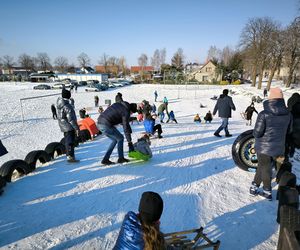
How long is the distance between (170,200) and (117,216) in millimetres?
999

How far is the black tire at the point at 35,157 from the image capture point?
5.38 m

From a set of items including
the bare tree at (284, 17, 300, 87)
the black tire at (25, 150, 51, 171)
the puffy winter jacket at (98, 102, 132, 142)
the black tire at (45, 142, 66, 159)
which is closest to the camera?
the puffy winter jacket at (98, 102, 132, 142)

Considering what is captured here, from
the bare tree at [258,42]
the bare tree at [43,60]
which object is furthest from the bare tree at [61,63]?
the bare tree at [258,42]

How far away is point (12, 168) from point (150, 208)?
391cm

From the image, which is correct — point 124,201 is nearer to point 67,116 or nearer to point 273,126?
point 67,116

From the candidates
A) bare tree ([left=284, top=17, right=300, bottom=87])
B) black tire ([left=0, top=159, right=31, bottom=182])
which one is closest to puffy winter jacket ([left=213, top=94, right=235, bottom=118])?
black tire ([left=0, top=159, right=31, bottom=182])

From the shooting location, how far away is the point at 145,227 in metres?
2.07

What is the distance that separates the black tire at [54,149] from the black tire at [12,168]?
129 centimetres

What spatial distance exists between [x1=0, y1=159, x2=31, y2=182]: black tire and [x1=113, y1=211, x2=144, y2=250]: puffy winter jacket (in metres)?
3.52

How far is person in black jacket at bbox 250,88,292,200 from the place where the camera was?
3.73m

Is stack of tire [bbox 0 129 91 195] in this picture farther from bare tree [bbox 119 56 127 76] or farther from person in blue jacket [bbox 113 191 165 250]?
bare tree [bbox 119 56 127 76]

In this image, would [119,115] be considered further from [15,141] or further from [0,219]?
[15,141]

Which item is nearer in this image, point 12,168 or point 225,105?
point 12,168

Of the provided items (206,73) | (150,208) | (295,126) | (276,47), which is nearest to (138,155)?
(295,126)
